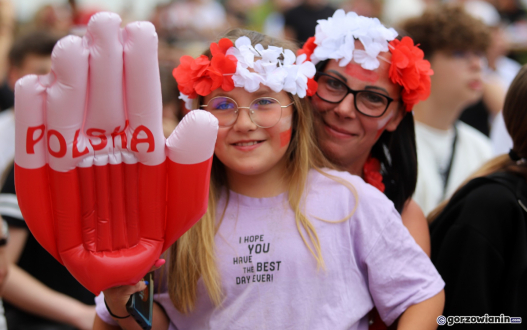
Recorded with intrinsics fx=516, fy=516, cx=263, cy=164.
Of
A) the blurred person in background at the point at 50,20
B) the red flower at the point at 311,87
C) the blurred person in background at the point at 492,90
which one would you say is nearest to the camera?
the red flower at the point at 311,87

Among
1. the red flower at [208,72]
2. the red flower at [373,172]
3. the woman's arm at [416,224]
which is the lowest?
the woman's arm at [416,224]

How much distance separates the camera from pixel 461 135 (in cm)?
386

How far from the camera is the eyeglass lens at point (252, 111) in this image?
6.21 ft

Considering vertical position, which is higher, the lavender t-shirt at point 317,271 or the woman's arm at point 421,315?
the lavender t-shirt at point 317,271

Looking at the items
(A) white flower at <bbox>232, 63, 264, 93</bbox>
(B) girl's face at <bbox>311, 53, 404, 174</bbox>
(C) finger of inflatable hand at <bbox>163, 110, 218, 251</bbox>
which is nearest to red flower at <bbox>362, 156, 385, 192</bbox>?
(B) girl's face at <bbox>311, 53, 404, 174</bbox>

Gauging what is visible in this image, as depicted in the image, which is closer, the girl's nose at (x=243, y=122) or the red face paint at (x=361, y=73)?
the girl's nose at (x=243, y=122)

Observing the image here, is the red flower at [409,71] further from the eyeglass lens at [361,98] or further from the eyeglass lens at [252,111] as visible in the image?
the eyeglass lens at [252,111]

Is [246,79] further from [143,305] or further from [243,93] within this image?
[143,305]

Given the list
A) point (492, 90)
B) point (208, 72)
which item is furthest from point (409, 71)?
point (492, 90)

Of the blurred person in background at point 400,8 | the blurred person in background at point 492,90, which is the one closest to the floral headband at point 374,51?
the blurred person in background at point 492,90

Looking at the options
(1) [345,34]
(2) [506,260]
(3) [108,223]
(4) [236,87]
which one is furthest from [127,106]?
(2) [506,260]

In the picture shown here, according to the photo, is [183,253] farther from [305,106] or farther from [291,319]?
[305,106]

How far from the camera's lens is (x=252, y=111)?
1.89 metres
